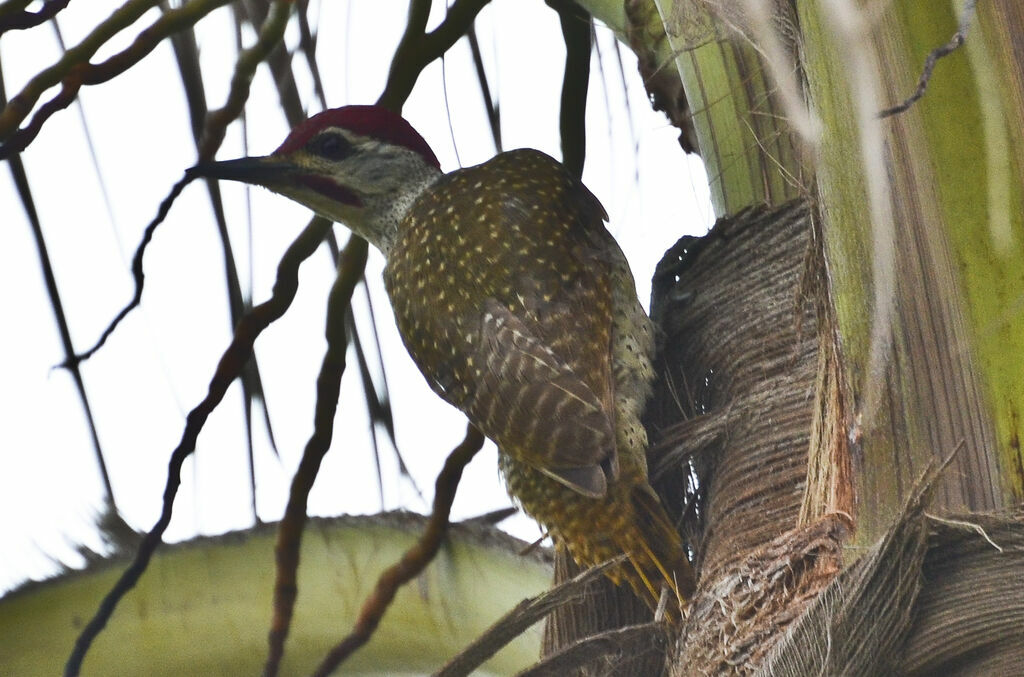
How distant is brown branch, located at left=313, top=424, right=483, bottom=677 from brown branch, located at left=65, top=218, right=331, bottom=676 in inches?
14.6

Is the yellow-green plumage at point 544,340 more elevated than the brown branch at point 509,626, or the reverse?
the yellow-green plumage at point 544,340

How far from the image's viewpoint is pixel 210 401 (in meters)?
2.53

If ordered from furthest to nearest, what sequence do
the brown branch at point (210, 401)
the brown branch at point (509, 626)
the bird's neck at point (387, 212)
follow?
the bird's neck at point (387, 212)
the brown branch at point (210, 401)
the brown branch at point (509, 626)

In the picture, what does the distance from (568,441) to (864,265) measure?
3.30ft

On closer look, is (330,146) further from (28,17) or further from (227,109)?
(28,17)

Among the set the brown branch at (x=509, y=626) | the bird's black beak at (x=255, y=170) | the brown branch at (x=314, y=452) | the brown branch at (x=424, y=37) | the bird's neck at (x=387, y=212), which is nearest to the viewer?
the brown branch at (x=509, y=626)

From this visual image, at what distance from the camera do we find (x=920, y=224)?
5.48ft

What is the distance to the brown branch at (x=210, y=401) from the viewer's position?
2338 millimetres

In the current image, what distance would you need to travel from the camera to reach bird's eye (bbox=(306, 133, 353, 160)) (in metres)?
3.56

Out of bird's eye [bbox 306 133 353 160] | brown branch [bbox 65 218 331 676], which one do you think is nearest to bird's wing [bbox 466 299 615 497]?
brown branch [bbox 65 218 331 676]

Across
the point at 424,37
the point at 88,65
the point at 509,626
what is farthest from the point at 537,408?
the point at 88,65

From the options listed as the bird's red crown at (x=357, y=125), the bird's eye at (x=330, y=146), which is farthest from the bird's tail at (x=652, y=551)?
the bird's eye at (x=330, y=146)

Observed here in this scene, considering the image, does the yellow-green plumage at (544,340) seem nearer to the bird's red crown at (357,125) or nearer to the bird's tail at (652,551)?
the bird's tail at (652,551)

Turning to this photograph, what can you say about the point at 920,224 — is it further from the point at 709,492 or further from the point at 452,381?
the point at 452,381
